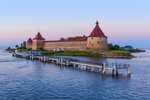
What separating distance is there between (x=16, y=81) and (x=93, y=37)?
196ft

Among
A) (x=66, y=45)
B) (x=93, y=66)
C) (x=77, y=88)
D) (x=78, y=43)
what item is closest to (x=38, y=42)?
(x=66, y=45)

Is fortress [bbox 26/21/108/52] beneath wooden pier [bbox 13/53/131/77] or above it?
above

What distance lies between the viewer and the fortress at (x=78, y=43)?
3723 inches

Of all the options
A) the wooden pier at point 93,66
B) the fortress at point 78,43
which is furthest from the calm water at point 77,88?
the fortress at point 78,43

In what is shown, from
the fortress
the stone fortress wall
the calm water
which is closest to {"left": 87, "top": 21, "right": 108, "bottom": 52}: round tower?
the fortress

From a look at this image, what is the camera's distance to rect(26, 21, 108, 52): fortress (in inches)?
3723

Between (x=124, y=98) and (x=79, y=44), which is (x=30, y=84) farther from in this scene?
(x=79, y=44)

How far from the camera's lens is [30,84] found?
33.8 metres

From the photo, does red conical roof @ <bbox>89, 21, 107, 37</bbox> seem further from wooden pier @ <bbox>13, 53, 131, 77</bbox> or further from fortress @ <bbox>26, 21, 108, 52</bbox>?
wooden pier @ <bbox>13, 53, 131, 77</bbox>

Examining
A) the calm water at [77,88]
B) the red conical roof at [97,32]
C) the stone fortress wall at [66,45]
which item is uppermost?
the red conical roof at [97,32]

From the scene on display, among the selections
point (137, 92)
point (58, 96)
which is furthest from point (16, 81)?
point (137, 92)

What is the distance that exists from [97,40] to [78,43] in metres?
11.8

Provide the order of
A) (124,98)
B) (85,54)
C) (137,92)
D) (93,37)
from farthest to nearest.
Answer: (93,37) → (85,54) → (137,92) → (124,98)

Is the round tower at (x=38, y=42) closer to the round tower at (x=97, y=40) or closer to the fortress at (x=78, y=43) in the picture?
the fortress at (x=78, y=43)
